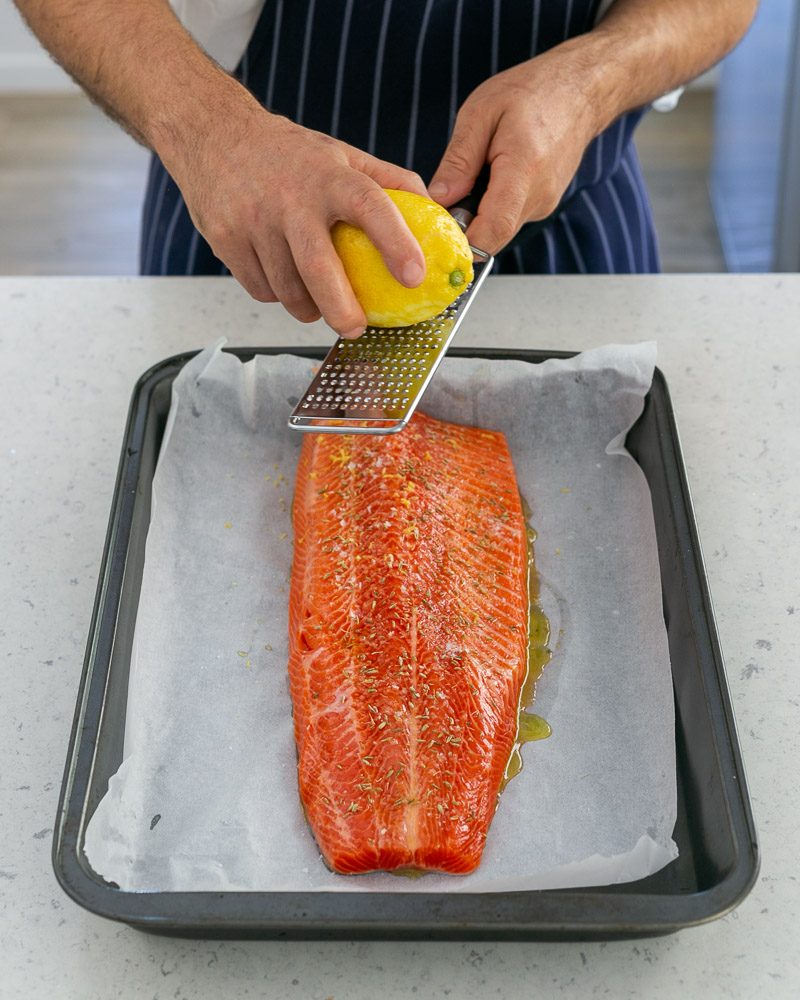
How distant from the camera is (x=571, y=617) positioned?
4.59 feet

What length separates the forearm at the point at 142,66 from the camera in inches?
54.3

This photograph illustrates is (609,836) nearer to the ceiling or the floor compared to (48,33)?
nearer to the floor

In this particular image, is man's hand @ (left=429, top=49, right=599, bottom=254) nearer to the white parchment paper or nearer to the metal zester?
the metal zester

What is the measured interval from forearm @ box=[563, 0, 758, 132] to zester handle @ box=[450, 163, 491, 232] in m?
0.26

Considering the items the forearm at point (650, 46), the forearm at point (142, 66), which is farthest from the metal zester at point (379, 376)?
the forearm at point (650, 46)

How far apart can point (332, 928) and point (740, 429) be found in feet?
3.21

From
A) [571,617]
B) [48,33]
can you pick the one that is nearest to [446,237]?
[571,617]

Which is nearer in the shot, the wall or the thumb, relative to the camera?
the thumb

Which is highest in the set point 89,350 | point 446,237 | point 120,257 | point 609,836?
point 446,237

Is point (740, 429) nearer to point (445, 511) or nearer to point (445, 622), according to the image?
point (445, 511)

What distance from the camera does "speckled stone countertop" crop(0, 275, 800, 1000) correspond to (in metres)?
1.06

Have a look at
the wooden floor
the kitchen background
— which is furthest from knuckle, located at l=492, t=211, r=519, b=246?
the wooden floor

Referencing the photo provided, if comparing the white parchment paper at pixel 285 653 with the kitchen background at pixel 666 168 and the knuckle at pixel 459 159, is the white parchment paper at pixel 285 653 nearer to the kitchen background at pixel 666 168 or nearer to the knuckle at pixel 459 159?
the knuckle at pixel 459 159

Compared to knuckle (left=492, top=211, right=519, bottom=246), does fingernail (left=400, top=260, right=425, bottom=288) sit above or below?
above
